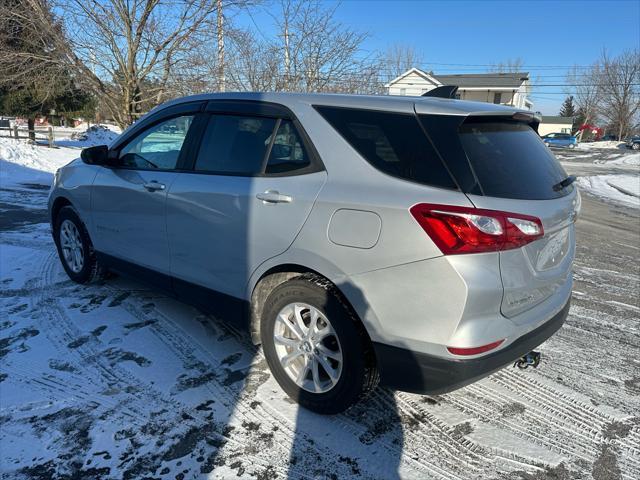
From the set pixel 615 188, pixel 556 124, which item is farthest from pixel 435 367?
pixel 556 124

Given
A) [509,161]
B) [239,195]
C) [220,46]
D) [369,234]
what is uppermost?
[220,46]

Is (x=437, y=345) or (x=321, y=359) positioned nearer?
(x=437, y=345)

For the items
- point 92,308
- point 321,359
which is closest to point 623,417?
point 321,359

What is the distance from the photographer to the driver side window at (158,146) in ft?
11.5

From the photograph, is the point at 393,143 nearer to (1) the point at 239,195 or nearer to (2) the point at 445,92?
(2) the point at 445,92

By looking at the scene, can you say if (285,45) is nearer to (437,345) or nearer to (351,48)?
(351,48)

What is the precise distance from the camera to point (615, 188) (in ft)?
52.9

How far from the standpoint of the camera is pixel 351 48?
43.3 ft

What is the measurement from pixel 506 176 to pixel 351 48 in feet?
39.3

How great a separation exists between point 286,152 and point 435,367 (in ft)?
4.88

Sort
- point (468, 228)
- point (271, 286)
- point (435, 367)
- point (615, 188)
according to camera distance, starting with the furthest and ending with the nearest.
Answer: point (615, 188) < point (271, 286) < point (435, 367) < point (468, 228)

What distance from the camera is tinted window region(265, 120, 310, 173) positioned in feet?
8.96

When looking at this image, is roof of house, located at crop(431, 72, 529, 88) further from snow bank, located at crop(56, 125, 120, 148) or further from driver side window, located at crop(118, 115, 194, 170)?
driver side window, located at crop(118, 115, 194, 170)

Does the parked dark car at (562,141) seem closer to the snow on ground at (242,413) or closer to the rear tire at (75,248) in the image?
the snow on ground at (242,413)
